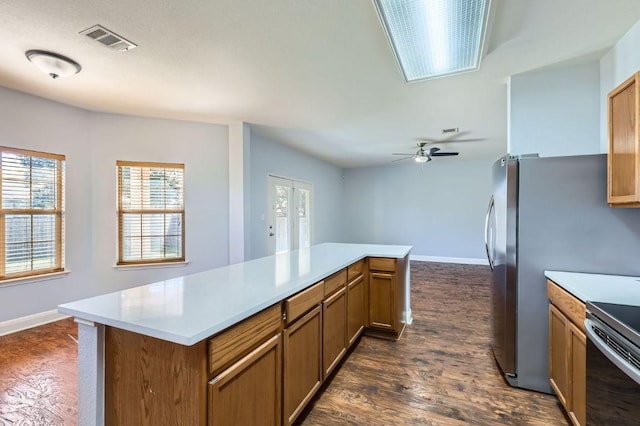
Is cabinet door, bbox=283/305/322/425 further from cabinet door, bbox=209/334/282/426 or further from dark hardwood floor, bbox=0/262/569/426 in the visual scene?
dark hardwood floor, bbox=0/262/569/426

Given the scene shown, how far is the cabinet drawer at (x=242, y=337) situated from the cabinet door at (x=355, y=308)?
46.0 inches

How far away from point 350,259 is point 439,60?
1.88 metres

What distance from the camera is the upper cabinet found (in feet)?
5.28

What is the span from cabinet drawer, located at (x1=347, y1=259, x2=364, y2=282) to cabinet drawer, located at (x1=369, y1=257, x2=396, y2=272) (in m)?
0.13


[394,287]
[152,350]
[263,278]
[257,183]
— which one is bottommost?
[394,287]

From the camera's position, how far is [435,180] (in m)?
7.45

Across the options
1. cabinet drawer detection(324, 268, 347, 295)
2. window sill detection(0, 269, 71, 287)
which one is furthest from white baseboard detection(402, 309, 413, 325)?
window sill detection(0, 269, 71, 287)

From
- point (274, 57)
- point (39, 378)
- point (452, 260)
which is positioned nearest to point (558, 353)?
point (274, 57)

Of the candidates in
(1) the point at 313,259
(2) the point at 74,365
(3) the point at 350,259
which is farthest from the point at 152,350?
(2) the point at 74,365

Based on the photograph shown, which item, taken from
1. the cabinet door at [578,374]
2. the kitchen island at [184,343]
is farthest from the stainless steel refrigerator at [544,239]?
the kitchen island at [184,343]

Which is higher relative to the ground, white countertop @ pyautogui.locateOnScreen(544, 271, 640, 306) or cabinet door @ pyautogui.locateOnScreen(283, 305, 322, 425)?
white countertop @ pyautogui.locateOnScreen(544, 271, 640, 306)

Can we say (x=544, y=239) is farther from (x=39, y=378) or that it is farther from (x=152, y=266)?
(x=152, y=266)

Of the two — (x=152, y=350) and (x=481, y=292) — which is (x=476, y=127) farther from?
(x=152, y=350)

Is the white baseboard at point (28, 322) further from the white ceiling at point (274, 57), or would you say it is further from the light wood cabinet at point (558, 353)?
the light wood cabinet at point (558, 353)
